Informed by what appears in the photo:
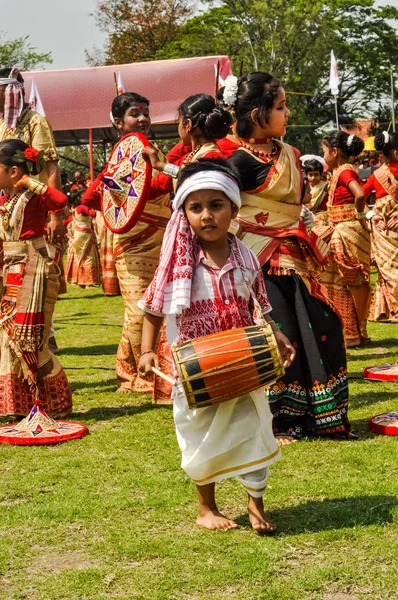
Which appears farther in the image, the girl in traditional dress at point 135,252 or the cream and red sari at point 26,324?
the girl in traditional dress at point 135,252

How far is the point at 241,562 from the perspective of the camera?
378 centimetres

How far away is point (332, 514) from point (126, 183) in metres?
3.10

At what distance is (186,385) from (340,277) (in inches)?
237

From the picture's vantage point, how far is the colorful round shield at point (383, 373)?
757 centimetres

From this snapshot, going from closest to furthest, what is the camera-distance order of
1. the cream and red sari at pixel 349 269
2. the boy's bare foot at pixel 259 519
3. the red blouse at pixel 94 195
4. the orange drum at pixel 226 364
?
the orange drum at pixel 226 364
the boy's bare foot at pixel 259 519
the red blouse at pixel 94 195
the cream and red sari at pixel 349 269

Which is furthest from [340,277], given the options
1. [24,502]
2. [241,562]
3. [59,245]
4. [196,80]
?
[196,80]

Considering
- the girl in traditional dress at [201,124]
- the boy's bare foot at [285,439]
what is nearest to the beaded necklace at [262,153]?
the girl in traditional dress at [201,124]

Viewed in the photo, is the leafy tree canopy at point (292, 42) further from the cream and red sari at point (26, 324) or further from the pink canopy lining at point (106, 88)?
the cream and red sari at point (26, 324)

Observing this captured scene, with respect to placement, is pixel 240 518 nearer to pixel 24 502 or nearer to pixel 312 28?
pixel 24 502

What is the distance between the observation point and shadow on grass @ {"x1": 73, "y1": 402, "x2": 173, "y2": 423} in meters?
6.81

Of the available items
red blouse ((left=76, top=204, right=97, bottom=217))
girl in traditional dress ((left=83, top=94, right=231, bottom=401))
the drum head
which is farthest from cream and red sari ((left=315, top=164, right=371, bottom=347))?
the drum head

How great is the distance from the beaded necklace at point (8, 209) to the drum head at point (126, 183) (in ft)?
2.15

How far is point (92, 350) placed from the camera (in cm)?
1032

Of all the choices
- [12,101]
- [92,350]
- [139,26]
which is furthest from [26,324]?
[139,26]
